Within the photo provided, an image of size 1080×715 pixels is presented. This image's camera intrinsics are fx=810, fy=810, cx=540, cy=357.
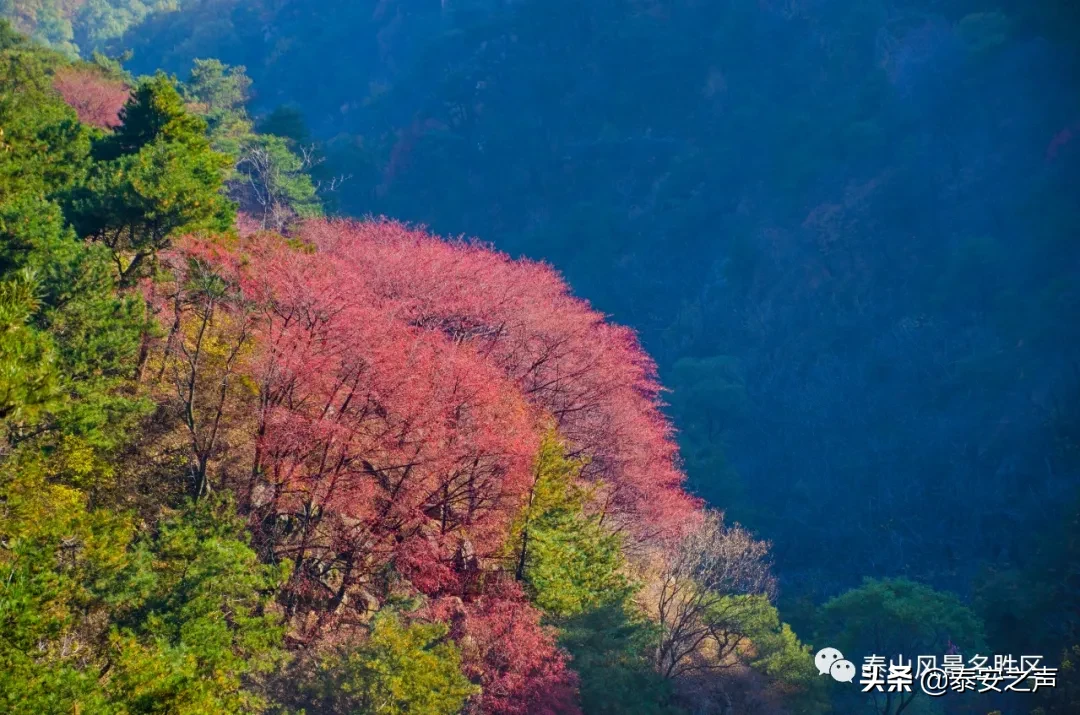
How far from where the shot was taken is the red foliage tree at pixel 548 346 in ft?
76.2

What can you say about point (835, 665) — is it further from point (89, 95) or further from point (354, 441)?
point (89, 95)

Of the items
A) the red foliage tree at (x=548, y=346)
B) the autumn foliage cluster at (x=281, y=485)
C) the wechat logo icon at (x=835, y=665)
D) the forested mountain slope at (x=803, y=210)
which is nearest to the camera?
the autumn foliage cluster at (x=281, y=485)

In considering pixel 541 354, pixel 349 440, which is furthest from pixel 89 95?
pixel 349 440

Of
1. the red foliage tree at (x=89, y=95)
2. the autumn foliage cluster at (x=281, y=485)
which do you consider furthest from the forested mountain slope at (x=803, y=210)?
the autumn foliage cluster at (x=281, y=485)

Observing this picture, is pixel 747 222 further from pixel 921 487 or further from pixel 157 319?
pixel 157 319

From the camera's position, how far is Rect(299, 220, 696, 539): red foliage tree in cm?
2322

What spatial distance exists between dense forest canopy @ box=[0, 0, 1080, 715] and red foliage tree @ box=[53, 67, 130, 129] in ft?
1.15

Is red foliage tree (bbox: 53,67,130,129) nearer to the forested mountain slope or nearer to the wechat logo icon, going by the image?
the forested mountain slope

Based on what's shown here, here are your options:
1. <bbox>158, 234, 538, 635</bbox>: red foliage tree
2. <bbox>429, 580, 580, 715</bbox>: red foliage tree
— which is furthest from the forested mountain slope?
<bbox>429, 580, 580, 715</bbox>: red foliage tree

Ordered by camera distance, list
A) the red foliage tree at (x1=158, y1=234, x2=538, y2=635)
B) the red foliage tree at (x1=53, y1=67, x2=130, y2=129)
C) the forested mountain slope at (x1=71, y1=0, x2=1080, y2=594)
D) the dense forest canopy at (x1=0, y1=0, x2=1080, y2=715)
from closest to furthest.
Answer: the dense forest canopy at (x1=0, y1=0, x2=1080, y2=715)
the red foliage tree at (x1=158, y1=234, x2=538, y2=635)
the red foliage tree at (x1=53, y1=67, x2=130, y2=129)
the forested mountain slope at (x1=71, y1=0, x2=1080, y2=594)

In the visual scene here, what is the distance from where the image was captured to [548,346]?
82.9 ft

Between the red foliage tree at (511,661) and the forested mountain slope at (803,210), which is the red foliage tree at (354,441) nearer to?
the red foliage tree at (511,661)

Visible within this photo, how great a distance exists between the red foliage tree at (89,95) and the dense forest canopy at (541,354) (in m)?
0.35

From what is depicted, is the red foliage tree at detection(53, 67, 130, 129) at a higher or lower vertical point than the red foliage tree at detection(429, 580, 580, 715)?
higher
